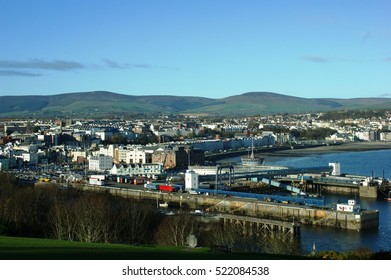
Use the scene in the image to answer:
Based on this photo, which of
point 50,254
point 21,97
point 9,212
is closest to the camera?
point 50,254

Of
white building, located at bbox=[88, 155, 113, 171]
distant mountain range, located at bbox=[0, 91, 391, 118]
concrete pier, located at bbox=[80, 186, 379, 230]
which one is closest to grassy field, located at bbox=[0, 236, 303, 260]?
concrete pier, located at bbox=[80, 186, 379, 230]

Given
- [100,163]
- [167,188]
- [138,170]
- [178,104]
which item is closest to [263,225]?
[167,188]

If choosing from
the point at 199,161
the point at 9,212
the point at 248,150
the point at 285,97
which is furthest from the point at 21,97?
the point at 9,212

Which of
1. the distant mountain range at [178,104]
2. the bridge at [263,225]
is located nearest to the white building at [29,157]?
the bridge at [263,225]

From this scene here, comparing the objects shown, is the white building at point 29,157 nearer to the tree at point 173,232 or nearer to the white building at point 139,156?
the white building at point 139,156

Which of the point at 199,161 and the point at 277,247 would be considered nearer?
the point at 277,247

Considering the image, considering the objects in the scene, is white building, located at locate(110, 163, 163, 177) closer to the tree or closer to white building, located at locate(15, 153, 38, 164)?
white building, located at locate(15, 153, 38, 164)

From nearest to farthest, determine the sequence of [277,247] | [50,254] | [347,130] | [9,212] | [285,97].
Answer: [50,254]
[277,247]
[9,212]
[347,130]
[285,97]

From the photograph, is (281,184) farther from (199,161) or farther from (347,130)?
(347,130)
